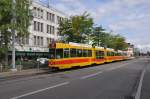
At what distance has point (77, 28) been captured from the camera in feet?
204

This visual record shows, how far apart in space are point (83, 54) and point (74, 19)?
21179 millimetres

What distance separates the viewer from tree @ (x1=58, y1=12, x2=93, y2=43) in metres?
61.7

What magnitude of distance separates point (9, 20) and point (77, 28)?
2653 centimetres

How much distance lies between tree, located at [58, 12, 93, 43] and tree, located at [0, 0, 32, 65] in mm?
24648

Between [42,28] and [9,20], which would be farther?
[42,28]

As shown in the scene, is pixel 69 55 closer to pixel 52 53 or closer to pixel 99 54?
pixel 52 53

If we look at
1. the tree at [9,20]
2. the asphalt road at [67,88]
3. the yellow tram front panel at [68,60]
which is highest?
the tree at [9,20]

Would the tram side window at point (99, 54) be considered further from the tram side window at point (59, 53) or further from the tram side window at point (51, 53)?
the tram side window at point (51, 53)

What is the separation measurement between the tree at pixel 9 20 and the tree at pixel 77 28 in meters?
24.6

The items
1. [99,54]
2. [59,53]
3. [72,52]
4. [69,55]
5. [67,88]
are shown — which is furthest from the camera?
[99,54]

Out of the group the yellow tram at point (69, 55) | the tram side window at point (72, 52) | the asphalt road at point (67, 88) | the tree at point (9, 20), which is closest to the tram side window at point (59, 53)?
the yellow tram at point (69, 55)

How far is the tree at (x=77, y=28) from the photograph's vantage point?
2430 inches

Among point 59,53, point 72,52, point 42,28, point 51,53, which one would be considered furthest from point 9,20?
point 42,28

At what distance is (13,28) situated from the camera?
35000 millimetres
